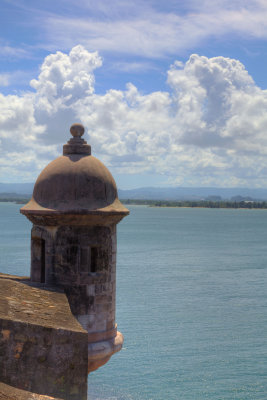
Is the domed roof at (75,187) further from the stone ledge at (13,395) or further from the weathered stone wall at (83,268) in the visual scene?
the stone ledge at (13,395)

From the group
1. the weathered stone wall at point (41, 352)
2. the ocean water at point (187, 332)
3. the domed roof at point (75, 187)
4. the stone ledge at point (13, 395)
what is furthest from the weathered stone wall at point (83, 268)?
the ocean water at point (187, 332)

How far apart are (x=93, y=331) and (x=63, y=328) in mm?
2118

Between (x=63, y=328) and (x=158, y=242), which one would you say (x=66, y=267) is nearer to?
(x=63, y=328)

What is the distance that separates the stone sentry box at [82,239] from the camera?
7.36 m

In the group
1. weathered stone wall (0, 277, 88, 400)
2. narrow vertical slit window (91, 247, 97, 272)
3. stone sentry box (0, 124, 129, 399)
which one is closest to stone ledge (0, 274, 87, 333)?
weathered stone wall (0, 277, 88, 400)

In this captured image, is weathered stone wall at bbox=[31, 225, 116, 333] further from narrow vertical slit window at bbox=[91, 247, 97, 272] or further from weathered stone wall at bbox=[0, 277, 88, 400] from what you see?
weathered stone wall at bbox=[0, 277, 88, 400]

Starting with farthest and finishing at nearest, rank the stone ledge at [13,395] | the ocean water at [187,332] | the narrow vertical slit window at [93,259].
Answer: the ocean water at [187,332]
the narrow vertical slit window at [93,259]
the stone ledge at [13,395]

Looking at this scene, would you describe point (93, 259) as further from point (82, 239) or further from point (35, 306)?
point (35, 306)

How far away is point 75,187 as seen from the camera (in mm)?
7418

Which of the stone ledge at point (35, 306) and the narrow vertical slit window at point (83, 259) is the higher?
the narrow vertical slit window at point (83, 259)

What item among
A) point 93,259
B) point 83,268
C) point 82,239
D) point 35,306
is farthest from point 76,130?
point 35,306

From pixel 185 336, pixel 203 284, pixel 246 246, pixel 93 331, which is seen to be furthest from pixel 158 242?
pixel 93 331

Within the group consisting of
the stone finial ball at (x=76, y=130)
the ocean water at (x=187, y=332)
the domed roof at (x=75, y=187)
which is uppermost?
the stone finial ball at (x=76, y=130)

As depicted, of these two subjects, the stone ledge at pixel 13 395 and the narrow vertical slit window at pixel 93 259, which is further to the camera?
the narrow vertical slit window at pixel 93 259
